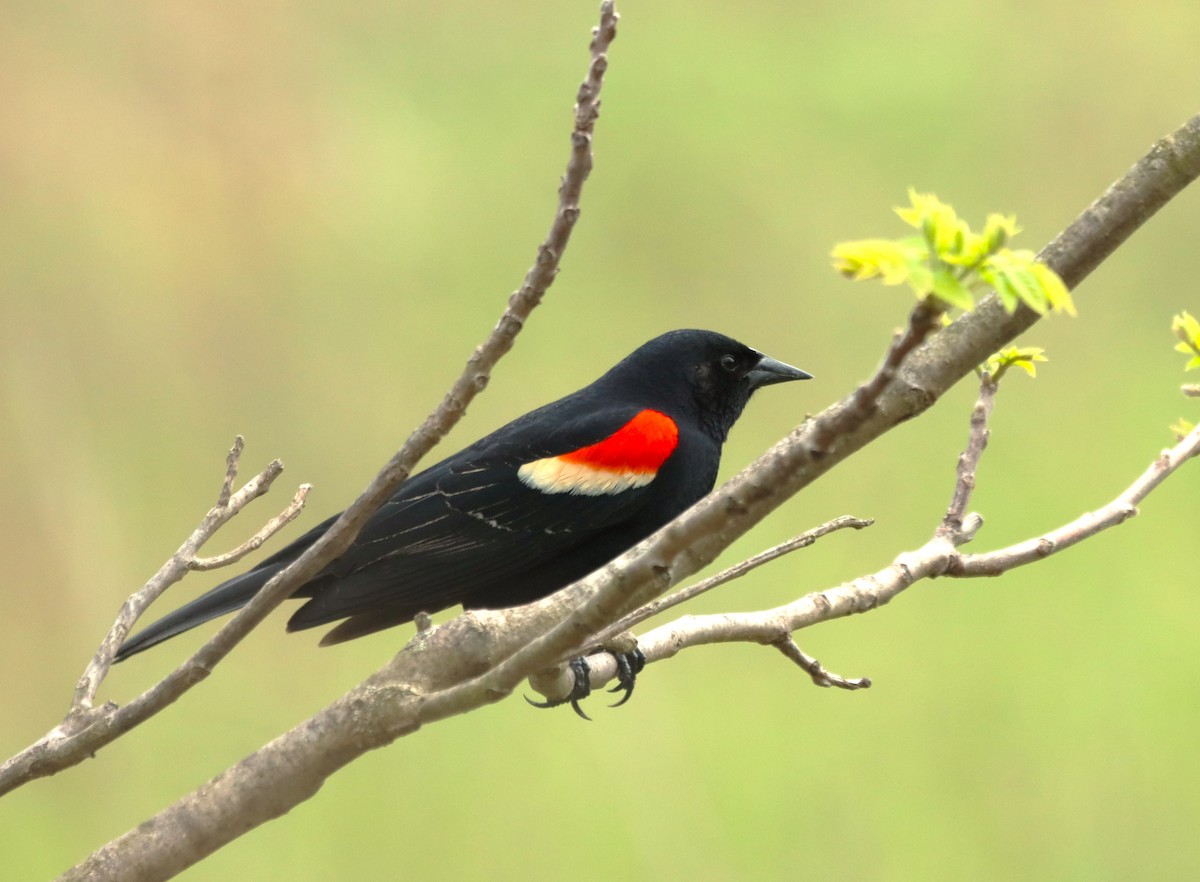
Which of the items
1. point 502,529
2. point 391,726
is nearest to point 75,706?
point 391,726

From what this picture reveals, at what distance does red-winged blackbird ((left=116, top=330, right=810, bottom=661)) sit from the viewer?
5.48ft

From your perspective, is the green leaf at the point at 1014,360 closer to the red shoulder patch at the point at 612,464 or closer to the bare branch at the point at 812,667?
the bare branch at the point at 812,667

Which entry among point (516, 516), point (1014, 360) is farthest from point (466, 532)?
point (1014, 360)

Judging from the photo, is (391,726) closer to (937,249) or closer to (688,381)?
(937,249)

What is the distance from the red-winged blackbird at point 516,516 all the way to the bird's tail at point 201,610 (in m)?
0.02

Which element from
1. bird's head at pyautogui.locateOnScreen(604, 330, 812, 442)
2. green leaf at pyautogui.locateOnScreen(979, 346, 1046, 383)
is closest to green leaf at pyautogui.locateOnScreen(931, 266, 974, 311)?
green leaf at pyautogui.locateOnScreen(979, 346, 1046, 383)

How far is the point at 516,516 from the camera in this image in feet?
5.69

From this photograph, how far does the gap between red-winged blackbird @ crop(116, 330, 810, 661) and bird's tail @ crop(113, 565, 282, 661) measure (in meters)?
0.02

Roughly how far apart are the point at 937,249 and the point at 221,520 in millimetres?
806

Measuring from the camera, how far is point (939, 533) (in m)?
1.39

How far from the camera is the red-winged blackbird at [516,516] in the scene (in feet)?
5.48

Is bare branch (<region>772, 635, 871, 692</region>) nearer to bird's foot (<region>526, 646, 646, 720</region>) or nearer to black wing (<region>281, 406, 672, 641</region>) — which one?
A: bird's foot (<region>526, 646, 646, 720</region>)

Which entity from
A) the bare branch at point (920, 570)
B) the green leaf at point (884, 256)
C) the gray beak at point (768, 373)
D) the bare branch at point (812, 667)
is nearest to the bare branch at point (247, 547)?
the bare branch at point (920, 570)

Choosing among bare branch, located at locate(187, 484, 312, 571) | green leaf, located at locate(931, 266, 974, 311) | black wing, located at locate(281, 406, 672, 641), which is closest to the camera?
green leaf, located at locate(931, 266, 974, 311)
